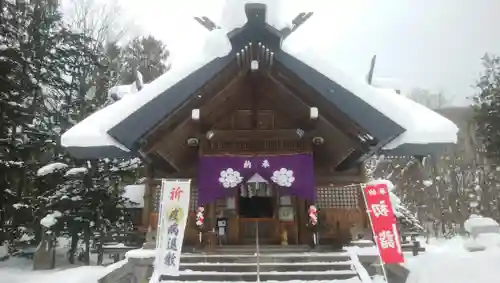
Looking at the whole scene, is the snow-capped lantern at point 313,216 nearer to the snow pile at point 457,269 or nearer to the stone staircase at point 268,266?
the stone staircase at point 268,266

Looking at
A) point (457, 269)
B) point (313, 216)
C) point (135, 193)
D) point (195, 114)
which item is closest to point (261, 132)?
point (195, 114)

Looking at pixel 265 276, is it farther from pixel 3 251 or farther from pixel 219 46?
pixel 3 251

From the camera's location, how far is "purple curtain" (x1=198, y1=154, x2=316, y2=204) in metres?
9.16

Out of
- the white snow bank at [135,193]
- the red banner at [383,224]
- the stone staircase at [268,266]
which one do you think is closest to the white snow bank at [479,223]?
the stone staircase at [268,266]

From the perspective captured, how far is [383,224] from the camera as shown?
7.82 m

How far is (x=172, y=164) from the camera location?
9.96 meters

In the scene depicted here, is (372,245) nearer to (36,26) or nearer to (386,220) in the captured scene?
(386,220)

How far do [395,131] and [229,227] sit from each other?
14.2ft

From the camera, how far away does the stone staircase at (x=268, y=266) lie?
8.32m

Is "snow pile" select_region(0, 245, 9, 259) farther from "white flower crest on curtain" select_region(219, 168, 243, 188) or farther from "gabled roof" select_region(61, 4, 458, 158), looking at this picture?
"white flower crest on curtain" select_region(219, 168, 243, 188)

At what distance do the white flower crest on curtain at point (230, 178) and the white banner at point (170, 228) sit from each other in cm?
131

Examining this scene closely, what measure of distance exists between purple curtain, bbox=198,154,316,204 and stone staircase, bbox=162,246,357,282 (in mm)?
1229

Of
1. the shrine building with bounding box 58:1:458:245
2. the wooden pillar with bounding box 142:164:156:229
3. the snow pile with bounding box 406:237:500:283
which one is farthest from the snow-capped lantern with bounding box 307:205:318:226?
the wooden pillar with bounding box 142:164:156:229

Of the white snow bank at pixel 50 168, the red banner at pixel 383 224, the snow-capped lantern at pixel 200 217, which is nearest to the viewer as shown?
the red banner at pixel 383 224
